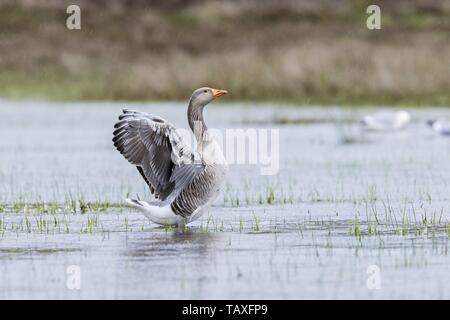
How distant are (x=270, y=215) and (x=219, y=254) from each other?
7.88 ft

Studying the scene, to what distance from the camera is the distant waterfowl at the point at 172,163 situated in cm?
1082

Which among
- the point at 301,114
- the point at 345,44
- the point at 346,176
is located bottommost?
the point at 346,176

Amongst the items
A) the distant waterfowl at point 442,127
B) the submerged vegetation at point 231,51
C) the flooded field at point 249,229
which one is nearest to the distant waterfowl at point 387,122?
the distant waterfowl at point 442,127

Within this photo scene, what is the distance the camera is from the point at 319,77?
100 feet

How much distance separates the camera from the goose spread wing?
11.0 m

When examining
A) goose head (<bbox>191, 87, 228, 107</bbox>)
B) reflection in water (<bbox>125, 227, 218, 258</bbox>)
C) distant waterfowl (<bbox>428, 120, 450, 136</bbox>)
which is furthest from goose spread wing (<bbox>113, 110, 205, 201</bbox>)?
distant waterfowl (<bbox>428, 120, 450, 136</bbox>)

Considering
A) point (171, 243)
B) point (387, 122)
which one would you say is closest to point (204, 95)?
point (171, 243)

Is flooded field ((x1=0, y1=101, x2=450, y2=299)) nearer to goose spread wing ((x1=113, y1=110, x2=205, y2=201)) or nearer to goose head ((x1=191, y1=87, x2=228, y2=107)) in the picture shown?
goose spread wing ((x1=113, y1=110, x2=205, y2=201))

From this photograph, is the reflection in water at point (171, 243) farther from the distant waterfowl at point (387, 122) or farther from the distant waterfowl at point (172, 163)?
the distant waterfowl at point (387, 122)

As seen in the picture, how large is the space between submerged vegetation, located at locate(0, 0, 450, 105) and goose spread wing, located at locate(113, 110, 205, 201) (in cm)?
1798

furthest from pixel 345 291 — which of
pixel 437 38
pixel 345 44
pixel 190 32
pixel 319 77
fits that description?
pixel 190 32

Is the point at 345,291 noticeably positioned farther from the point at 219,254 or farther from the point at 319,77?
the point at 319,77

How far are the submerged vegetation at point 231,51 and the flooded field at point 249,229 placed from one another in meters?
9.85

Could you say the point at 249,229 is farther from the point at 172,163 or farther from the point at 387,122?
the point at 387,122
